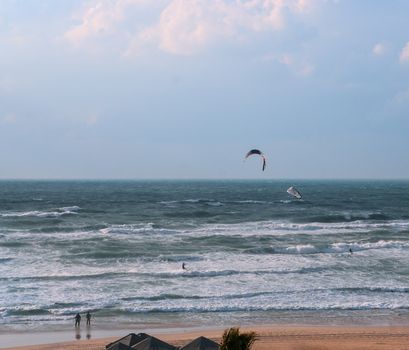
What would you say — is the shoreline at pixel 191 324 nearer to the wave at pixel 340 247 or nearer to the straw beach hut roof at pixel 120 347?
the straw beach hut roof at pixel 120 347

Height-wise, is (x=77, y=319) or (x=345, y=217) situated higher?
(x=345, y=217)

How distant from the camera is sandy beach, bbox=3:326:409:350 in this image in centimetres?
1803

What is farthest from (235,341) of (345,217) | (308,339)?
(345,217)

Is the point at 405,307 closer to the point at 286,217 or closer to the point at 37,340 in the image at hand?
the point at 37,340

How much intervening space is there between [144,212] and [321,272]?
35.9m

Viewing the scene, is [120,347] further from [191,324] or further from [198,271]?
[198,271]

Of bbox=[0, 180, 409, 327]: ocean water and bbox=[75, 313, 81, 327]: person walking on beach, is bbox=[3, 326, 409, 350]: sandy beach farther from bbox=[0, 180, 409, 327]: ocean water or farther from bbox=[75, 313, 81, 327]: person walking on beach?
bbox=[0, 180, 409, 327]: ocean water

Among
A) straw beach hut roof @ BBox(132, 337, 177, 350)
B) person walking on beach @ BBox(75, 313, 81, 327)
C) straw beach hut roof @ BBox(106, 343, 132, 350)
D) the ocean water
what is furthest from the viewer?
the ocean water

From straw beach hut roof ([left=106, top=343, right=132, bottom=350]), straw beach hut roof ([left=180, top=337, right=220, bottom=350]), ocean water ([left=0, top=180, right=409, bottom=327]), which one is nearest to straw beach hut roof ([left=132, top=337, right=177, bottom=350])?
straw beach hut roof ([left=106, top=343, right=132, bottom=350])

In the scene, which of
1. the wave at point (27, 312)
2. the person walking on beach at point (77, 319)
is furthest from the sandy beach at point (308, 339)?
the wave at point (27, 312)

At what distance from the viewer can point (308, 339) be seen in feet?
61.4

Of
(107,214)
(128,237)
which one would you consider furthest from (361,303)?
(107,214)

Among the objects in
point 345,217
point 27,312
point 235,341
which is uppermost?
point 235,341

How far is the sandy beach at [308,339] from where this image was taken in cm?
1803
